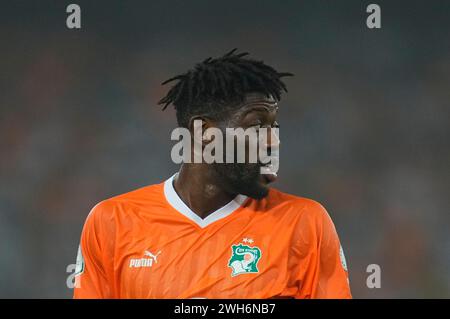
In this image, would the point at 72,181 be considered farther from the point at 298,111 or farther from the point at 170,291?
the point at 170,291

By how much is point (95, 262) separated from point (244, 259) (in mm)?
634

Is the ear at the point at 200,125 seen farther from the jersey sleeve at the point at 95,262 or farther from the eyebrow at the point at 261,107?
the jersey sleeve at the point at 95,262

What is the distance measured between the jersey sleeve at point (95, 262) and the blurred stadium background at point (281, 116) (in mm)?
2953

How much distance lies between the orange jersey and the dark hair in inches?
Answer: 16.7

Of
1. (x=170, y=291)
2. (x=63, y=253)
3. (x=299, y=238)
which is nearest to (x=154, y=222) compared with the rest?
(x=170, y=291)

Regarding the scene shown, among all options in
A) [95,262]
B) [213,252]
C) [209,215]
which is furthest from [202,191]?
[95,262]

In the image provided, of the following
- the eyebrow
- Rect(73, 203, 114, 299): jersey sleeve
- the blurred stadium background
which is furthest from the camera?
the blurred stadium background

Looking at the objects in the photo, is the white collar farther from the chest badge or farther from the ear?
the ear

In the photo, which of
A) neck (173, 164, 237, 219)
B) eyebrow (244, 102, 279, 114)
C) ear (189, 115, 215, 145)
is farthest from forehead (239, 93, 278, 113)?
neck (173, 164, 237, 219)

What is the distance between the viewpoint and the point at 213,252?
3.75 m

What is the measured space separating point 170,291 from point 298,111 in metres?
3.59

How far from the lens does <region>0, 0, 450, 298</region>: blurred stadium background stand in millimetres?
6871
